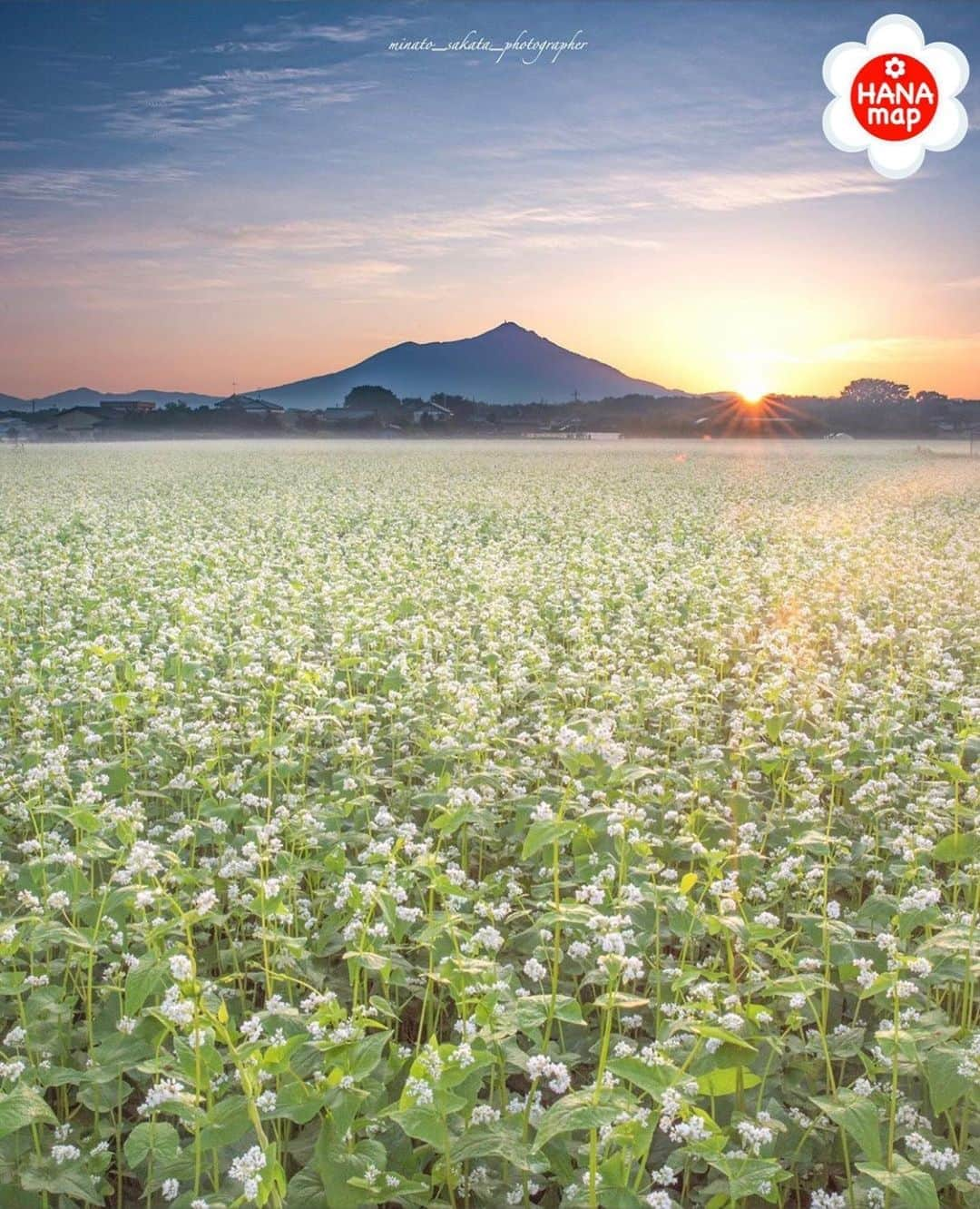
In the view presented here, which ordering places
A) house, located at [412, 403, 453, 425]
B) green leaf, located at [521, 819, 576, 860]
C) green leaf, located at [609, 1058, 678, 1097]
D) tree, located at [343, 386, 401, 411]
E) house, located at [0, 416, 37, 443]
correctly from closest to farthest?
green leaf, located at [609, 1058, 678, 1097], green leaf, located at [521, 819, 576, 860], house, located at [0, 416, 37, 443], house, located at [412, 403, 453, 425], tree, located at [343, 386, 401, 411]

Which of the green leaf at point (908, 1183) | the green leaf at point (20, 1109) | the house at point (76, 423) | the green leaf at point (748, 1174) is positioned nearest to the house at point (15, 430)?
the house at point (76, 423)

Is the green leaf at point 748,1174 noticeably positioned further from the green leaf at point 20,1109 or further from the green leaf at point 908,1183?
the green leaf at point 20,1109

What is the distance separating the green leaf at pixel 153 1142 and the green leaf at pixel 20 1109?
28cm

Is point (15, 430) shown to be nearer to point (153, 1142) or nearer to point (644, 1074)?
point (153, 1142)

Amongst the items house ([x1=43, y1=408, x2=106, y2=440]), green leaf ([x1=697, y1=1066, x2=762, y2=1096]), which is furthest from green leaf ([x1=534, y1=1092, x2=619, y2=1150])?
house ([x1=43, y1=408, x2=106, y2=440])

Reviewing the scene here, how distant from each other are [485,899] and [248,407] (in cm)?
14227

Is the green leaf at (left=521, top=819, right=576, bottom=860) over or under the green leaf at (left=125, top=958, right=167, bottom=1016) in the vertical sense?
over

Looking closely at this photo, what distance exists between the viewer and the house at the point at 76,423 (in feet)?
329

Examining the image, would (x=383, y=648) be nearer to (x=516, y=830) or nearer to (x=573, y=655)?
(x=573, y=655)

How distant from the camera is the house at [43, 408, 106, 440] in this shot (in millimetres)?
100312

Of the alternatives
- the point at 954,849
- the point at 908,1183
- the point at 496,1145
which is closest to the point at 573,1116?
the point at 496,1145

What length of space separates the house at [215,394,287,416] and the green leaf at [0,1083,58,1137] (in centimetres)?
11955

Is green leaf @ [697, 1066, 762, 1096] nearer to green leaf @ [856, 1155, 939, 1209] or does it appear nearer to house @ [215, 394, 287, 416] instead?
→ green leaf @ [856, 1155, 939, 1209]

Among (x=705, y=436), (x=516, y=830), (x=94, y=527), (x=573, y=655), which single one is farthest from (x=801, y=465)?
(x=705, y=436)
